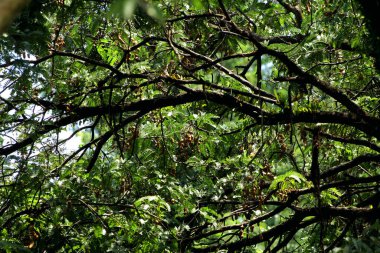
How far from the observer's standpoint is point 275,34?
622 centimetres

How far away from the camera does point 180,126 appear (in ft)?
18.2

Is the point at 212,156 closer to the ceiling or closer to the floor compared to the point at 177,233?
closer to the ceiling

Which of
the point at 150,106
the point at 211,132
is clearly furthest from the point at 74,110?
the point at 211,132

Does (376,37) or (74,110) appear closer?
(376,37)

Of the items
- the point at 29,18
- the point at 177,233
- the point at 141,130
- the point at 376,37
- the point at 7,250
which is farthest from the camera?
the point at 141,130

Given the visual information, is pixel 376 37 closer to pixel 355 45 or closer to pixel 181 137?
pixel 355 45

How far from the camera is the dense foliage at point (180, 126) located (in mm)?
4211

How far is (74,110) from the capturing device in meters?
4.40

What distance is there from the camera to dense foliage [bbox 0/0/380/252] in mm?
4211

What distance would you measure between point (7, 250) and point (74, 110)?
1.10 metres

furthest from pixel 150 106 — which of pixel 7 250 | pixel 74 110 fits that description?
pixel 7 250

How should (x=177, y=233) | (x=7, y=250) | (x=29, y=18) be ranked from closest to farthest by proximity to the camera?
(x=29, y=18) < (x=7, y=250) < (x=177, y=233)

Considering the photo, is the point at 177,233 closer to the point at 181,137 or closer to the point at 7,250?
the point at 181,137

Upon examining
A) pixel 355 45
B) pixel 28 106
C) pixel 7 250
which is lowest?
pixel 7 250
